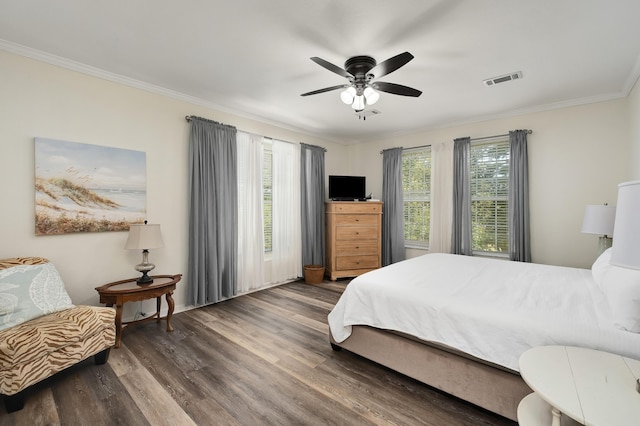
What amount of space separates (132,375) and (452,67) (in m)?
3.89

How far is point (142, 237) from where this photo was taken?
2.82 meters

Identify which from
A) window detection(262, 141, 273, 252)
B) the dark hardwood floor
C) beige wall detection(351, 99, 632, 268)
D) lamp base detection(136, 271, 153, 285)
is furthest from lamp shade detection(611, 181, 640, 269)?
window detection(262, 141, 273, 252)

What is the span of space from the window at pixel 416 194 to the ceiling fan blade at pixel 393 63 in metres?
2.95

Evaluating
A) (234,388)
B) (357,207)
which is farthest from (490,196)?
(234,388)

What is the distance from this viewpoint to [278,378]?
7.09ft

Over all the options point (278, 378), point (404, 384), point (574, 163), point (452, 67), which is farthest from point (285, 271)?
point (574, 163)

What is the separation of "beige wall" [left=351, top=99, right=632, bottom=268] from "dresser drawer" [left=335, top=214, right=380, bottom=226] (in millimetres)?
2292

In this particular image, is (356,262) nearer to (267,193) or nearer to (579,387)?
(267,193)

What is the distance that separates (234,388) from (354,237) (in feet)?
11.0

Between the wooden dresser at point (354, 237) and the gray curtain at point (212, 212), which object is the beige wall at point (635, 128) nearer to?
the wooden dresser at point (354, 237)

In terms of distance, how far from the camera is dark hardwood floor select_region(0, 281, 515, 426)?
5.77 ft

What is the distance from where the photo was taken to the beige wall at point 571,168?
3447mm

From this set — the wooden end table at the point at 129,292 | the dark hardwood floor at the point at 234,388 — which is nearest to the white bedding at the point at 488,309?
the dark hardwood floor at the point at 234,388

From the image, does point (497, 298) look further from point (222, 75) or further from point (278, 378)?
point (222, 75)
